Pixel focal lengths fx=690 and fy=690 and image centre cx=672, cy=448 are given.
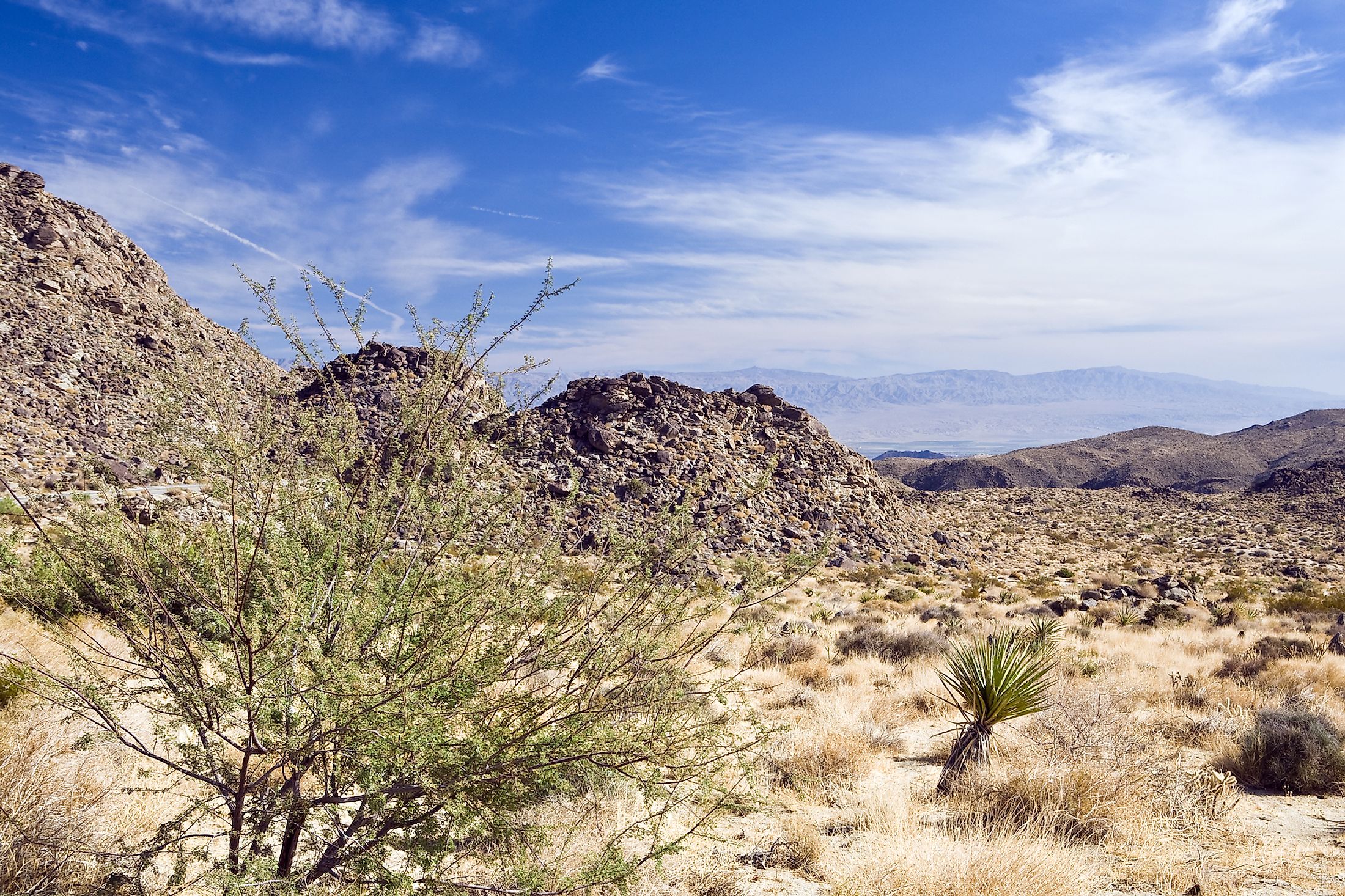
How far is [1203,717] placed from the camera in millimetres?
8039

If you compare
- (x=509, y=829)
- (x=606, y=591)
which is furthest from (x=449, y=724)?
(x=606, y=591)

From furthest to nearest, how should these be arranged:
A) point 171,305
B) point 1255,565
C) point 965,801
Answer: point 1255,565
point 965,801
point 171,305

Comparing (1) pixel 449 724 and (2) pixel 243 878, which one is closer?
(2) pixel 243 878

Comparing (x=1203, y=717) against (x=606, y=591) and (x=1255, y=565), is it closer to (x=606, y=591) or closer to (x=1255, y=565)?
(x=606, y=591)

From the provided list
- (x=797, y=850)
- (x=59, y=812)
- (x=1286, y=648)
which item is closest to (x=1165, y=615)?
(x=1286, y=648)

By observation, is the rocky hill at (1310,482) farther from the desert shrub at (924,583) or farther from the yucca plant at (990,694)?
the yucca plant at (990,694)

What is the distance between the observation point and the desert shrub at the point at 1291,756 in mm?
6422

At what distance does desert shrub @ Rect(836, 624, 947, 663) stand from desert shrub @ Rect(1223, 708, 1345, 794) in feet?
16.1

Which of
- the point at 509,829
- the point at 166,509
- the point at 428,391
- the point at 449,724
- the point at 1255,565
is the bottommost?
the point at 1255,565

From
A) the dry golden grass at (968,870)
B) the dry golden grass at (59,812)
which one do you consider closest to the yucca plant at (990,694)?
the dry golden grass at (968,870)

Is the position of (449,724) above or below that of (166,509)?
below

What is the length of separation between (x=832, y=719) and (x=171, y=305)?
7192 millimetres

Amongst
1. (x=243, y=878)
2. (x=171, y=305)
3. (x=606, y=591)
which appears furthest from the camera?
(x=606, y=591)

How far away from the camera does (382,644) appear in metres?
3.57
